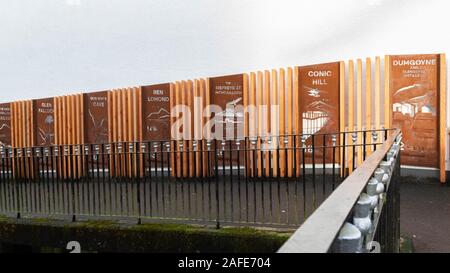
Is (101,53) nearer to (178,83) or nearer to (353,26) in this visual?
(178,83)

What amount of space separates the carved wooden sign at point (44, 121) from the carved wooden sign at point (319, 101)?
6.30 metres

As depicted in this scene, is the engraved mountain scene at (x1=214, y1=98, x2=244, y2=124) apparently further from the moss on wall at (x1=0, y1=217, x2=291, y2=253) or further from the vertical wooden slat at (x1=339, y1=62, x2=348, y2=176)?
the moss on wall at (x1=0, y1=217, x2=291, y2=253)

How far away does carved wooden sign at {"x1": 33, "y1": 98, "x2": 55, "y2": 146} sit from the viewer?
10648 mm

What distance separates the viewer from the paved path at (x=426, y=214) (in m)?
4.29

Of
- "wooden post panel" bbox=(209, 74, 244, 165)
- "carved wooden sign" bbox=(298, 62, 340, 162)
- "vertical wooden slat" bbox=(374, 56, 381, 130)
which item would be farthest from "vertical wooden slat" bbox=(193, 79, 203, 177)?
"vertical wooden slat" bbox=(374, 56, 381, 130)

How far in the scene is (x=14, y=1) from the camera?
11.6m

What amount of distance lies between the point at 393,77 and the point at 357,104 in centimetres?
73

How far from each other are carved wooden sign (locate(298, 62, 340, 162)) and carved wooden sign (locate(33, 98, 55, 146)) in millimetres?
6305

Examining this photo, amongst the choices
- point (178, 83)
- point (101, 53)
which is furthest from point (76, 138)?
point (178, 83)

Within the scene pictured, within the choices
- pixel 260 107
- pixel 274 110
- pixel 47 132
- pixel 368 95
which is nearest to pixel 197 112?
pixel 260 107

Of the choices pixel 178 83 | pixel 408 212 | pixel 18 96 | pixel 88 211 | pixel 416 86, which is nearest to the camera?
pixel 408 212

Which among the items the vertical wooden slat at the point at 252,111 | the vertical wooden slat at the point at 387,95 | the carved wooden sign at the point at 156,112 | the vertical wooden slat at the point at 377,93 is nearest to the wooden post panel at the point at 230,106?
the vertical wooden slat at the point at 252,111

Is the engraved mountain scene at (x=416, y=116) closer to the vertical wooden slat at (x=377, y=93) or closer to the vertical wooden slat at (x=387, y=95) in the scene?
the vertical wooden slat at (x=387, y=95)

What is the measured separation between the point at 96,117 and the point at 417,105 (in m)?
6.81
